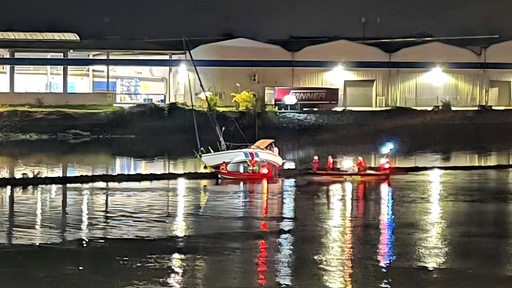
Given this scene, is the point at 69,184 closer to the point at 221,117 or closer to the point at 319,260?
the point at 319,260

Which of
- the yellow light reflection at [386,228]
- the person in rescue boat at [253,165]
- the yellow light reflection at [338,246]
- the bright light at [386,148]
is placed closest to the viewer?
the yellow light reflection at [338,246]

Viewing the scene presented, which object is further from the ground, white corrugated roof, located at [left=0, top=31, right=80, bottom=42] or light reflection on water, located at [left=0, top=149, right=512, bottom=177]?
white corrugated roof, located at [left=0, top=31, right=80, bottom=42]

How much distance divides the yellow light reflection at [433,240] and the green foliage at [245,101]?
2391 cm

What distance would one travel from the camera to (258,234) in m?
11.4

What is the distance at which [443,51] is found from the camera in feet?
155

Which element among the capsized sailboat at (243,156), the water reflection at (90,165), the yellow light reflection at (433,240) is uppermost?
the capsized sailboat at (243,156)

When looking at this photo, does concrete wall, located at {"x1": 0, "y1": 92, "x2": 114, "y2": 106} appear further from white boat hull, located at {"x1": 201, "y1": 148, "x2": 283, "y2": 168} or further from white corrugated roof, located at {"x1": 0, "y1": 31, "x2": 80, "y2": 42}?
white boat hull, located at {"x1": 201, "y1": 148, "x2": 283, "y2": 168}

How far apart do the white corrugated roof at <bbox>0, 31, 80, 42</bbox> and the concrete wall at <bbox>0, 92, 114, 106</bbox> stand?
4131 mm

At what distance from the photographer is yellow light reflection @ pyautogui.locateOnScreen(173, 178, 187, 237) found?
Result: 1159 cm

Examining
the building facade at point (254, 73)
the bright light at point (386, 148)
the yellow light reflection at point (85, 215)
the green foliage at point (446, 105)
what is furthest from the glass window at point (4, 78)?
the yellow light reflection at point (85, 215)

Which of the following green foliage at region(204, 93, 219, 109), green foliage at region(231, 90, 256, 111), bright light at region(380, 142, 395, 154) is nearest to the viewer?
bright light at region(380, 142, 395, 154)

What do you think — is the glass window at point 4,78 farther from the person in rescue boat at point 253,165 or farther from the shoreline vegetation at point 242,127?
the person in rescue boat at point 253,165

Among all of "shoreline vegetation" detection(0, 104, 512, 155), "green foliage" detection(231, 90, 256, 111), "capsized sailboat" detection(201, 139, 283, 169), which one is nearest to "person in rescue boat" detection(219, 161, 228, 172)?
"capsized sailboat" detection(201, 139, 283, 169)

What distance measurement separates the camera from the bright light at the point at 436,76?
4625cm
